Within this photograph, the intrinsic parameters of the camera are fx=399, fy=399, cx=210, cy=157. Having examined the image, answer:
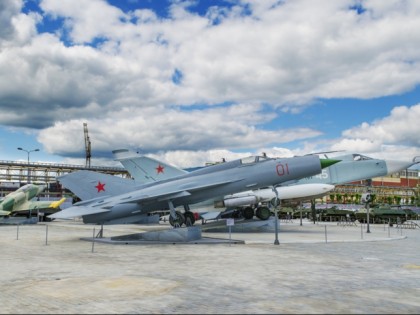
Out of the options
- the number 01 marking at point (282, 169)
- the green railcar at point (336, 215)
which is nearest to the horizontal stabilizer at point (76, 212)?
the number 01 marking at point (282, 169)

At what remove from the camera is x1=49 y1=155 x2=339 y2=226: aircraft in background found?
22.0 m

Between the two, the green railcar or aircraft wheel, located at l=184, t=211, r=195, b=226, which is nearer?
aircraft wheel, located at l=184, t=211, r=195, b=226

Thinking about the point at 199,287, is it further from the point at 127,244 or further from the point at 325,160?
the point at 325,160

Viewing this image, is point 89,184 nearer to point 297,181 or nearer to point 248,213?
point 248,213

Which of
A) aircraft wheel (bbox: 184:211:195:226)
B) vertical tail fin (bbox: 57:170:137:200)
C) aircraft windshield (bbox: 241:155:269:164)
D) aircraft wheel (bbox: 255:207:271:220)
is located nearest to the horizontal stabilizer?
vertical tail fin (bbox: 57:170:137:200)

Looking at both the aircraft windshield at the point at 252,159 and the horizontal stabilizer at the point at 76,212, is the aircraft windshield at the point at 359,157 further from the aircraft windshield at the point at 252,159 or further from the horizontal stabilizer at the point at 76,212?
the horizontal stabilizer at the point at 76,212

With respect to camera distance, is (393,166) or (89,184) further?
(393,166)

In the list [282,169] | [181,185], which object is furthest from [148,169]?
[282,169]

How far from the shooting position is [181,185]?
23.4 metres

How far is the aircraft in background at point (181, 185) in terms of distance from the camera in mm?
22031

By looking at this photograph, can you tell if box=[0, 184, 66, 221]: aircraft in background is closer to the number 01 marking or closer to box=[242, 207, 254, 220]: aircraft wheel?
box=[242, 207, 254, 220]: aircraft wheel

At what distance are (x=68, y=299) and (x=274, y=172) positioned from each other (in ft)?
56.6

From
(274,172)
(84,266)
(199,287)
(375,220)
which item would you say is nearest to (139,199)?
(274,172)

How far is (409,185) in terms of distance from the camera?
148000 mm
